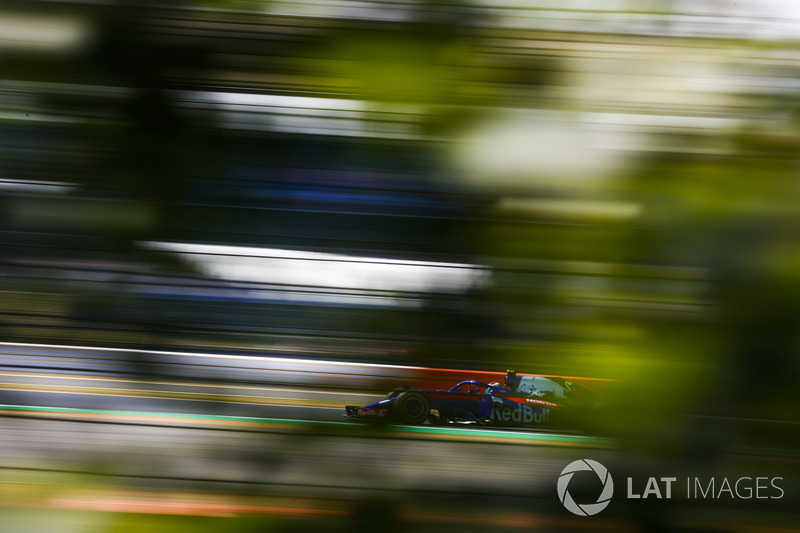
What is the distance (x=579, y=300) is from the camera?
124 centimetres

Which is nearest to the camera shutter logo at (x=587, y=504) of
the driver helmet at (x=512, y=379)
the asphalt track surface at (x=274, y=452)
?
the asphalt track surface at (x=274, y=452)

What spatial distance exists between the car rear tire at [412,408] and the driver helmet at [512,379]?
0.17 metres

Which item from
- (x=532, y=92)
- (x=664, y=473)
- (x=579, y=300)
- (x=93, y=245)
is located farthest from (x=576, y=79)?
(x=93, y=245)

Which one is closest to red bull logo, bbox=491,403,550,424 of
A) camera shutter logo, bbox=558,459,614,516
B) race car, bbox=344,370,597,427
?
race car, bbox=344,370,597,427

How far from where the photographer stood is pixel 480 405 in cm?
127

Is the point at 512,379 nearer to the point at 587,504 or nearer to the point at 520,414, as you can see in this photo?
the point at 520,414

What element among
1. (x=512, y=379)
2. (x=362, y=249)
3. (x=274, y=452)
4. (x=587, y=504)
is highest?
(x=362, y=249)

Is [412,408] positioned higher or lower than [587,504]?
higher

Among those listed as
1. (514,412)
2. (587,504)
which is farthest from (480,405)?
(587,504)

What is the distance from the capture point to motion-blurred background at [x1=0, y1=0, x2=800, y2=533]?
122 cm

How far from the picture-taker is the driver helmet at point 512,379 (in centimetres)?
127

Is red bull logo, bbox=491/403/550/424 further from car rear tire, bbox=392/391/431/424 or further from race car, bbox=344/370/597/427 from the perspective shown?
car rear tire, bbox=392/391/431/424

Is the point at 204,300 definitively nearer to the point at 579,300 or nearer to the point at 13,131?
the point at 13,131

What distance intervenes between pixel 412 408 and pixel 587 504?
0.41m
